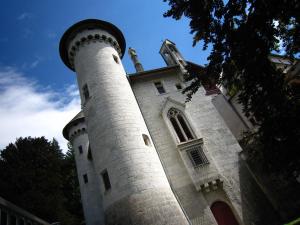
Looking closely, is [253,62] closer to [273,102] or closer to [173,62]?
[273,102]

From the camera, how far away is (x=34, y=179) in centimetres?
2366

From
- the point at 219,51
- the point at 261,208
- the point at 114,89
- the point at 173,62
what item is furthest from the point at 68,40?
the point at 261,208

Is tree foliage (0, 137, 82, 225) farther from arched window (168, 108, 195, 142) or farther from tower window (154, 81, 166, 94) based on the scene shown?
tower window (154, 81, 166, 94)

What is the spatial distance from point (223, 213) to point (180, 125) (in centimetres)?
666

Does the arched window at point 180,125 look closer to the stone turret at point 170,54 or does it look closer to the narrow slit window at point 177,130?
the narrow slit window at point 177,130

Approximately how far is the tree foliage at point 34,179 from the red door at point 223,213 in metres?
16.9

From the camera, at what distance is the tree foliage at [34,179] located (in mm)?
21594

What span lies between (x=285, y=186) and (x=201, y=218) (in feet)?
20.3

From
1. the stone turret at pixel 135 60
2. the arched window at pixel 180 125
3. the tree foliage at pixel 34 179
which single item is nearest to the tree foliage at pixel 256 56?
the arched window at pixel 180 125

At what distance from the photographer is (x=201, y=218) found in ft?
42.4

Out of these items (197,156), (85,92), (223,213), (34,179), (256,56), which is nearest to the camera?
(256,56)

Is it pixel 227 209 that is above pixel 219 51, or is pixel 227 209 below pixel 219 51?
below

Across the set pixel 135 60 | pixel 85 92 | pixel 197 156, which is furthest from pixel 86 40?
pixel 197 156

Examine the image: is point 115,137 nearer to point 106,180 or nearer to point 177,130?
point 106,180
